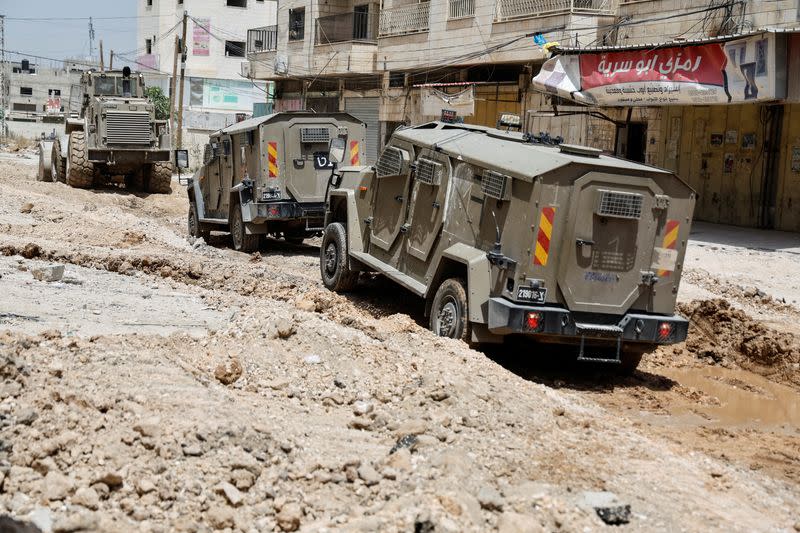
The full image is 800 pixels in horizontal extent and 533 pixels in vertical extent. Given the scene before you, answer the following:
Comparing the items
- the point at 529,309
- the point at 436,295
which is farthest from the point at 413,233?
the point at 529,309

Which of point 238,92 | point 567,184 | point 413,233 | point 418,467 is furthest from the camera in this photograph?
point 238,92

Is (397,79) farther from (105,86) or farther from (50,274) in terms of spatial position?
(50,274)

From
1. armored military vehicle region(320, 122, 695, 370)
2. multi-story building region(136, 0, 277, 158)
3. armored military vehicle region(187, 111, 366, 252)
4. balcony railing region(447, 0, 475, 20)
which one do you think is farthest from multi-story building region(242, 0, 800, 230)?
multi-story building region(136, 0, 277, 158)

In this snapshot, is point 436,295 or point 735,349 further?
point 735,349

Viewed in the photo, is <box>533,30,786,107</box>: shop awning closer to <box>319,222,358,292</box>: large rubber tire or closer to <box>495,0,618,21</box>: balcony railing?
<box>495,0,618,21</box>: balcony railing

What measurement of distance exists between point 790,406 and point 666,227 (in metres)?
1.97

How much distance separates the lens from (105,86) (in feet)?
90.5

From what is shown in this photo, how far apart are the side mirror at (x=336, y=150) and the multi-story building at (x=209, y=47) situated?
138ft

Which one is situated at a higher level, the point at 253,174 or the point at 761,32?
the point at 761,32

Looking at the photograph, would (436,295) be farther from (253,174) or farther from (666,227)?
(253,174)

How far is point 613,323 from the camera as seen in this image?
925 centimetres

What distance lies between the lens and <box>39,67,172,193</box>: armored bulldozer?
26.5m

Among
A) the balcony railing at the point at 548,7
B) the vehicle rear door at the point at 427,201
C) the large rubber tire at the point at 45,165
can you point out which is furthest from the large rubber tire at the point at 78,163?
the vehicle rear door at the point at 427,201

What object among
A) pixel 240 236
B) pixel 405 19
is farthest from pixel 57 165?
pixel 240 236
